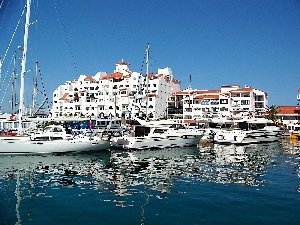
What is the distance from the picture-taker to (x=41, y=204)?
15.1 metres

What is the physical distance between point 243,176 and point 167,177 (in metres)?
5.48

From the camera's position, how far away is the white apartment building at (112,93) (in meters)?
98.4

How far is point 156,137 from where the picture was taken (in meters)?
40.9

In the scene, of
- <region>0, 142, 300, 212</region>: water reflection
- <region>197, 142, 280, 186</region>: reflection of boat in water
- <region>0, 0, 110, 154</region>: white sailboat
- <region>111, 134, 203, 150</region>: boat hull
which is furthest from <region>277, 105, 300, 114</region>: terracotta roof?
<region>0, 0, 110, 154</region>: white sailboat

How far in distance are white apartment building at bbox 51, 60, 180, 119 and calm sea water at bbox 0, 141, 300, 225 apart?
6795cm

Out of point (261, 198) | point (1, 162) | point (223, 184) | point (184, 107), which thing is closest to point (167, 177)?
point (223, 184)

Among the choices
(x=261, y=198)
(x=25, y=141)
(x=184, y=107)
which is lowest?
(x=261, y=198)

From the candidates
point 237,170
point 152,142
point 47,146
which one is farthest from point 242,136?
point 47,146

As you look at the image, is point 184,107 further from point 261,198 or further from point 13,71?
point 261,198

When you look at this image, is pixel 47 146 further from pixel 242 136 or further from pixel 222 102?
pixel 222 102

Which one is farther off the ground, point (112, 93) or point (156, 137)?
point (112, 93)

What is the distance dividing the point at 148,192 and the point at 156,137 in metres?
23.5

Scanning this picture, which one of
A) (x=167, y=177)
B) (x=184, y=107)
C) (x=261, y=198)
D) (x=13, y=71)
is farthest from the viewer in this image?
(x=184, y=107)

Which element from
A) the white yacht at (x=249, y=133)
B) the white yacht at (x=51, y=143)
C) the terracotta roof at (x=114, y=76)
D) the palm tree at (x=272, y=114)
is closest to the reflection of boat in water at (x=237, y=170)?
the white yacht at (x=51, y=143)
